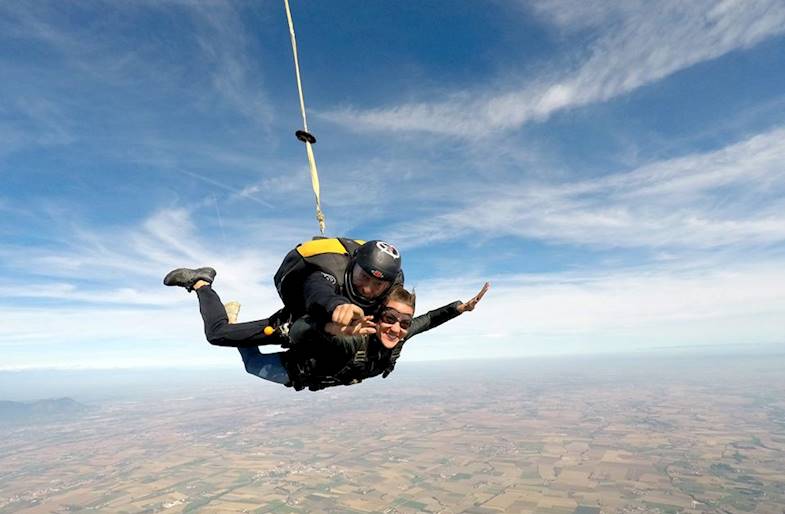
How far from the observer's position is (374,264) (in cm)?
348

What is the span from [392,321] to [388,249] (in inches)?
26.2

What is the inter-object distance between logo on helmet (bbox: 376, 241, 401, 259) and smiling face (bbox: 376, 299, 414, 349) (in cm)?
46

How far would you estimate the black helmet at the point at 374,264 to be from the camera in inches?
137

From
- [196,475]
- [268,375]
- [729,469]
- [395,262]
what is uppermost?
[395,262]

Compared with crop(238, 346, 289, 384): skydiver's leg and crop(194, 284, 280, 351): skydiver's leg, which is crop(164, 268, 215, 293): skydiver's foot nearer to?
crop(194, 284, 280, 351): skydiver's leg

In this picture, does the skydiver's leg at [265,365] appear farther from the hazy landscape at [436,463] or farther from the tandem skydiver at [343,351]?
the hazy landscape at [436,463]

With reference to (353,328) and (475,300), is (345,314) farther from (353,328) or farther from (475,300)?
(475,300)

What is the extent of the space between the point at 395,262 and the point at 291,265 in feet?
3.31

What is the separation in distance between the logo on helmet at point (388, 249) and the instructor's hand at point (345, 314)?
1.15 m

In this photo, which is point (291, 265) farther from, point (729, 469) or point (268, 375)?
point (729, 469)

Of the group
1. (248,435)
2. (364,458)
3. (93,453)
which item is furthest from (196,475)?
(93,453)

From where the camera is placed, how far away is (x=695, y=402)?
6806 inches

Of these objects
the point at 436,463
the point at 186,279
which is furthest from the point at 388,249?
the point at 436,463

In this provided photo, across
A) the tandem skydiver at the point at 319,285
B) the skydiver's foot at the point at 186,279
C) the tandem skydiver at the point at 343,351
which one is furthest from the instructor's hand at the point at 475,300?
the skydiver's foot at the point at 186,279
